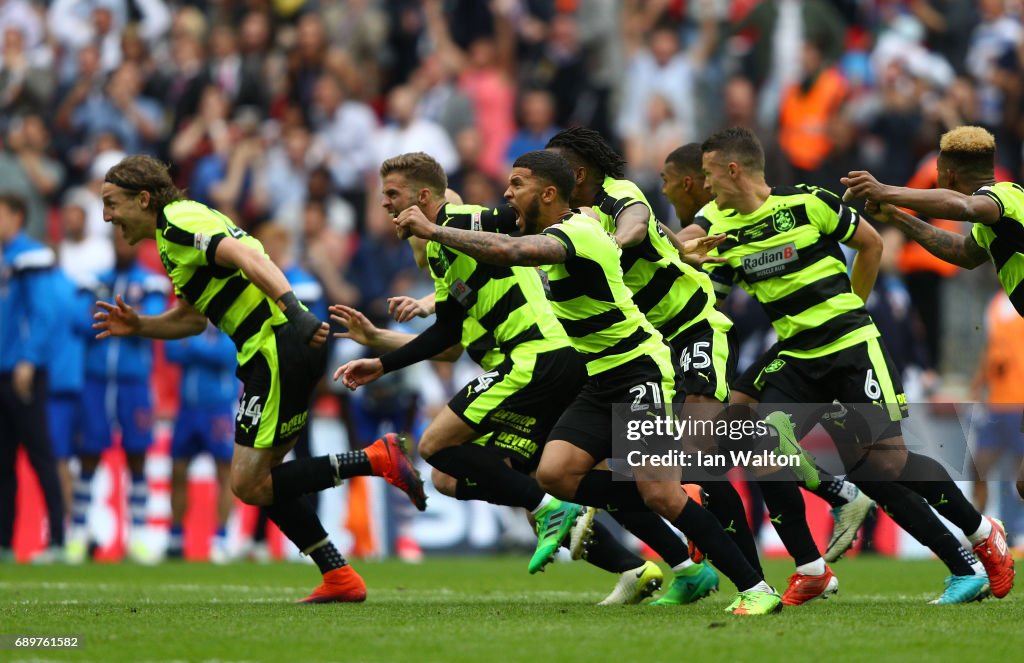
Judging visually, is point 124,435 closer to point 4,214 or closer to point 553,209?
point 4,214

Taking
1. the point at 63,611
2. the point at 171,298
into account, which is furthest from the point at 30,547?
the point at 63,611

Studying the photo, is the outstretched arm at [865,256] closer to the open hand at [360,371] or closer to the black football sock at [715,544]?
the black football sock at [715,544]

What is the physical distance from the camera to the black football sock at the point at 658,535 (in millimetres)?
8961

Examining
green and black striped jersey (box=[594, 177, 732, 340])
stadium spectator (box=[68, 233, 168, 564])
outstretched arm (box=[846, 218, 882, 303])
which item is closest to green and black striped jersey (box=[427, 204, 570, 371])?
green and black striped jersey (box=[594, 177, 732, 340])

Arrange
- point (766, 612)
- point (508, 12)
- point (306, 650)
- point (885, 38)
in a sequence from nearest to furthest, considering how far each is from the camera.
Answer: point (306, 650)
point (766, 612)
point (885, 38)
point (508, 12)

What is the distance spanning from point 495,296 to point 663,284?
98cm

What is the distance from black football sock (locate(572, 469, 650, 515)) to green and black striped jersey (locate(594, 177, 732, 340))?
1.13 metres

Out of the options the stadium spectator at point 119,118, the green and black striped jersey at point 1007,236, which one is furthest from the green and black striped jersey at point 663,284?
the stadium spectator at point 119,118

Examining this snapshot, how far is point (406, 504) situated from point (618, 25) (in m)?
7.41

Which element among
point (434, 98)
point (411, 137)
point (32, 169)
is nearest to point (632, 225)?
point (411, 137)

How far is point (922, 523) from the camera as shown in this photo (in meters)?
8.97

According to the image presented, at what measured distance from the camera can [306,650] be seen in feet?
22.3

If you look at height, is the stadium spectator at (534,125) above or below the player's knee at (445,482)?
above

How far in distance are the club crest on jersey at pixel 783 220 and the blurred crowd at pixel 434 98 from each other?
20.3 ft
